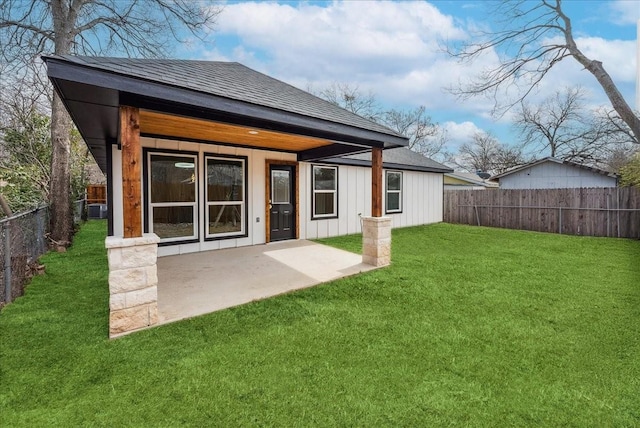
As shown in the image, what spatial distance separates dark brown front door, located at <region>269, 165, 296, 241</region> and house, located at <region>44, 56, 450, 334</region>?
27 millimetres

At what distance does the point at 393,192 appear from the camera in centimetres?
1103

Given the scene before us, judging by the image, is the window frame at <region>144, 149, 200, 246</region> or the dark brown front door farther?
the dark brown front door

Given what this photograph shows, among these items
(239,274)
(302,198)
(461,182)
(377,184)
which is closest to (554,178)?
(461,182)

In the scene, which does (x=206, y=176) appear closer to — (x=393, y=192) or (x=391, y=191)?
(x=391, y=191)

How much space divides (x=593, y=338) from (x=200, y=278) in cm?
478

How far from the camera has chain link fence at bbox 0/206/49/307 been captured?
3921 millimetres

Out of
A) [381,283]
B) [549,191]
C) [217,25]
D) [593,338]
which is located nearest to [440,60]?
[549,191]

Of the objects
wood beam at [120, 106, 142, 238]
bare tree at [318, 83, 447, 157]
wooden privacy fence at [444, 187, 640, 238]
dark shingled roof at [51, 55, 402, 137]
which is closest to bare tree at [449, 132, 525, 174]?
bare tree at [318, 83, 447, 157]

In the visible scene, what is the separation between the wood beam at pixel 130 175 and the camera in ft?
10.2

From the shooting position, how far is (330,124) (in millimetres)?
4867

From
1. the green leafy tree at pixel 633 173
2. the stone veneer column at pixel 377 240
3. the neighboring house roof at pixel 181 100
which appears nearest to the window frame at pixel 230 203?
the neighboring house roof at pixel 181 100

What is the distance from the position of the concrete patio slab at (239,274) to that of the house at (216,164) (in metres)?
0.48

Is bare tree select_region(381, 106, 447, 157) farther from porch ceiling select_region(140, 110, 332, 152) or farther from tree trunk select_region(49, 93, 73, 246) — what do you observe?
tree trunk select_region(49, 93, 73, 246)

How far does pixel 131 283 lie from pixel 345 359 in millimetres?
2161
